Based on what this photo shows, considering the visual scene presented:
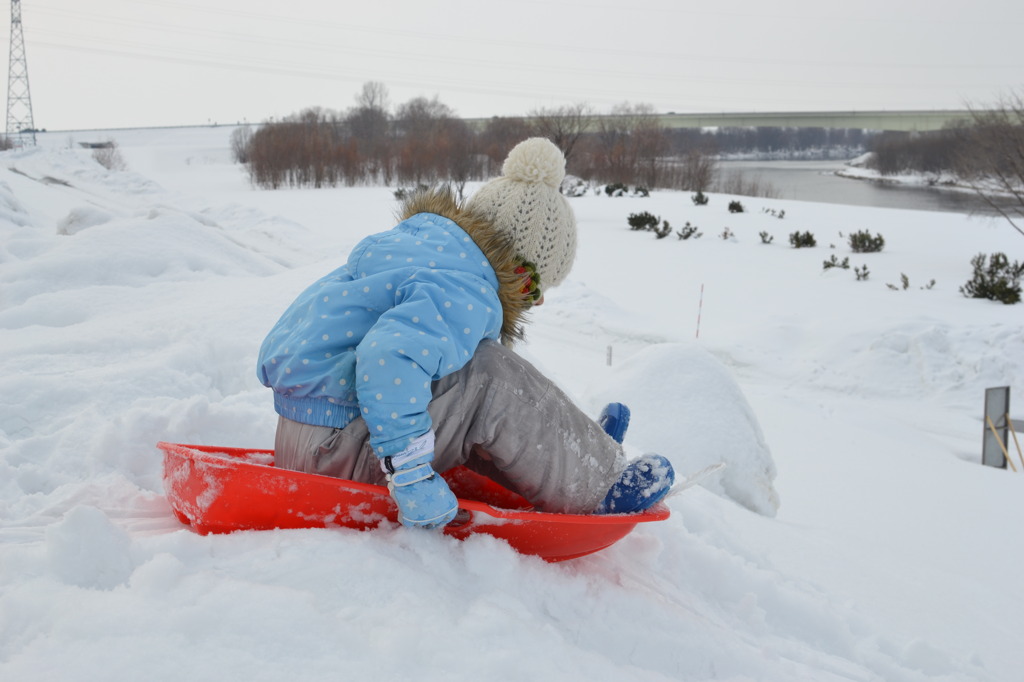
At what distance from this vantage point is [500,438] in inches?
66.0

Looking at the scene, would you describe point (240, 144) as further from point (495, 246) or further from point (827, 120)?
point (495, 246)

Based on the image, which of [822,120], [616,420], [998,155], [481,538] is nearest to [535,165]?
[616,420]

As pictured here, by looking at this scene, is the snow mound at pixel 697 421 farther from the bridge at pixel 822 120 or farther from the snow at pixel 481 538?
the bridge at pixel 822 120

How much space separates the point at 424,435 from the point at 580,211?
1897 cm

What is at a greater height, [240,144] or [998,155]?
[240,144]

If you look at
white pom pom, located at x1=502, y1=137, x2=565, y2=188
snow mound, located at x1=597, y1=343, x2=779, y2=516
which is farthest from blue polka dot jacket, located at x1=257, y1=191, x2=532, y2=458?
snow mound, located at x1=597, y1=343, x2=779, y2=516

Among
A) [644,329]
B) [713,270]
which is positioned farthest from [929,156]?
[644,329]

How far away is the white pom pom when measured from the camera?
204cm

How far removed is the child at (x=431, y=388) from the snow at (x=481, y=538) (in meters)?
0.18

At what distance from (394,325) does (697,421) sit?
97.4 inches

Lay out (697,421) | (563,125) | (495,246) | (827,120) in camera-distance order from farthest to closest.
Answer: (827,120) → (563,125) → (697,421) → (495,246)

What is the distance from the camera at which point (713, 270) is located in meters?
12.5

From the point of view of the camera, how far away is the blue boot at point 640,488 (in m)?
1.82

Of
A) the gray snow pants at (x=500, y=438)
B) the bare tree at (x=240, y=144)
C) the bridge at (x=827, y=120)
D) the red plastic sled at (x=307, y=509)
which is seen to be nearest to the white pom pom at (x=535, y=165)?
the gray snow pants at (x=500, y=438)
